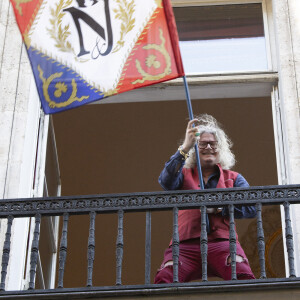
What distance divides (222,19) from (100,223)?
4014 mm

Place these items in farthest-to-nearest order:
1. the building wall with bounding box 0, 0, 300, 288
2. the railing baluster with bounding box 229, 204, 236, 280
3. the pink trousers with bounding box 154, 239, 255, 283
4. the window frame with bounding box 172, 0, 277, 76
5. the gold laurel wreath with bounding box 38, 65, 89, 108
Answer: the window frame with bounding box 172, 0, 277, 76 < the building wall with bounding box 0, 0, 300, 288 < the gold laurel wreath with bounding box 38, 65, 89, 108 < the pink trousers with bounding box 154, 239, 255, 283 < the railing baluster with bounding box 229, 204, 236, 280

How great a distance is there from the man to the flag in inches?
22.1

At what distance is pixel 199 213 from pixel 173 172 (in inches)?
13.0

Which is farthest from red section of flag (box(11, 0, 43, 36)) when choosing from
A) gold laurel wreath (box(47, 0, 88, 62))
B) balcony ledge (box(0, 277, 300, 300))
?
balcony ledge (box(0, 277, 300, 300))

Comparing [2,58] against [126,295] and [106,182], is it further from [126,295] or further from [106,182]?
[106,182]

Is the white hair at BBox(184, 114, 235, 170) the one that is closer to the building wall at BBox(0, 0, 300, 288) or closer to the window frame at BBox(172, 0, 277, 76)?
the building wall at BBox(0, 0, 300, 288)

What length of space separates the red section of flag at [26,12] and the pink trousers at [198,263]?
6.53ft

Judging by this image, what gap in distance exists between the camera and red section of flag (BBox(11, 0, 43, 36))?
748 centimetres

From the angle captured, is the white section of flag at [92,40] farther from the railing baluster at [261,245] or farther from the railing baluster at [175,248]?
the railing baluster at [261,245]

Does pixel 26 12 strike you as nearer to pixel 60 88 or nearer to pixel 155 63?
pixel 60 88

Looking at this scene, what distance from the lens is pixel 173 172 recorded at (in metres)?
6.91

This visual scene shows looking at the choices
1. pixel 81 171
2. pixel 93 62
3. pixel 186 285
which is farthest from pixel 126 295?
pixel 81 171

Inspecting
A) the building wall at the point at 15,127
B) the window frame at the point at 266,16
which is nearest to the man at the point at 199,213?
the building wall at the point at 15,127

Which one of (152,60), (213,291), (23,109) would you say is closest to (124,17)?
(152,60)
